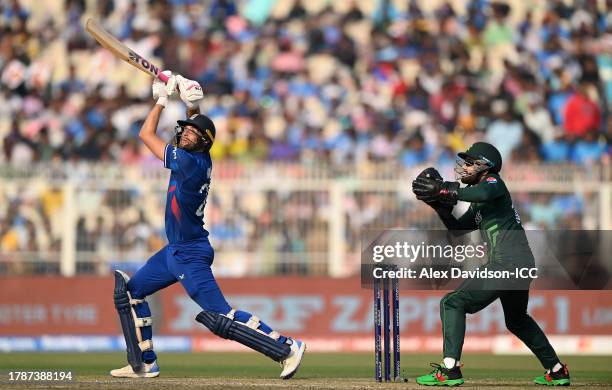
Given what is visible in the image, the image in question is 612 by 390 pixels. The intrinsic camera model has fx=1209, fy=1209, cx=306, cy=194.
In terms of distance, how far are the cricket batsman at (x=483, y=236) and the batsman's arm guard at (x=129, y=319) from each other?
210 centimetres

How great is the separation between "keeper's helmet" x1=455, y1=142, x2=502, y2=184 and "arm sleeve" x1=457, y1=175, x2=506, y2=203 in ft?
0.70

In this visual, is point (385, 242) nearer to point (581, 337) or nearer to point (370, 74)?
point (581, 337)

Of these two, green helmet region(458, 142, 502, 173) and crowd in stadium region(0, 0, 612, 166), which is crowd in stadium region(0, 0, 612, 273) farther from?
green helmet region(458, 142, 502, 173)

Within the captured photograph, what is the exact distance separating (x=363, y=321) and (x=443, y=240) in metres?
5.74

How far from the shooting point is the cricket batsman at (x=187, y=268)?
27.9 feet

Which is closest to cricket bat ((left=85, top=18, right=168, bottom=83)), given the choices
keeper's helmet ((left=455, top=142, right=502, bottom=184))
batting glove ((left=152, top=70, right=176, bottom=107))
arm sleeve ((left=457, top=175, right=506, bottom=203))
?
batting glove ((left=152, top=70, right=176, bottom=107))

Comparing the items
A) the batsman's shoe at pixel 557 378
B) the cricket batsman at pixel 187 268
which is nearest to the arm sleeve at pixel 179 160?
Answer: the cricket batsman at pixel 187 268

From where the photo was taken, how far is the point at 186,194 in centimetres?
862

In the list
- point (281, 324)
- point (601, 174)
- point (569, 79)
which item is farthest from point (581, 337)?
point (569, 79)

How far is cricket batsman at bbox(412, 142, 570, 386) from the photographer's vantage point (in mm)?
8187

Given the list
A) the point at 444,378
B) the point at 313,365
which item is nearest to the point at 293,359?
the point at 444,378

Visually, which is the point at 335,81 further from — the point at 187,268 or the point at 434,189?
the point at 434,189

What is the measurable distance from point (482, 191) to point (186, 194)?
210 cm

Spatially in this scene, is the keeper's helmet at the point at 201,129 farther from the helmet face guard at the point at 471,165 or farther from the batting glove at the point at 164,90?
the helmet face guard at the point at 471,165
